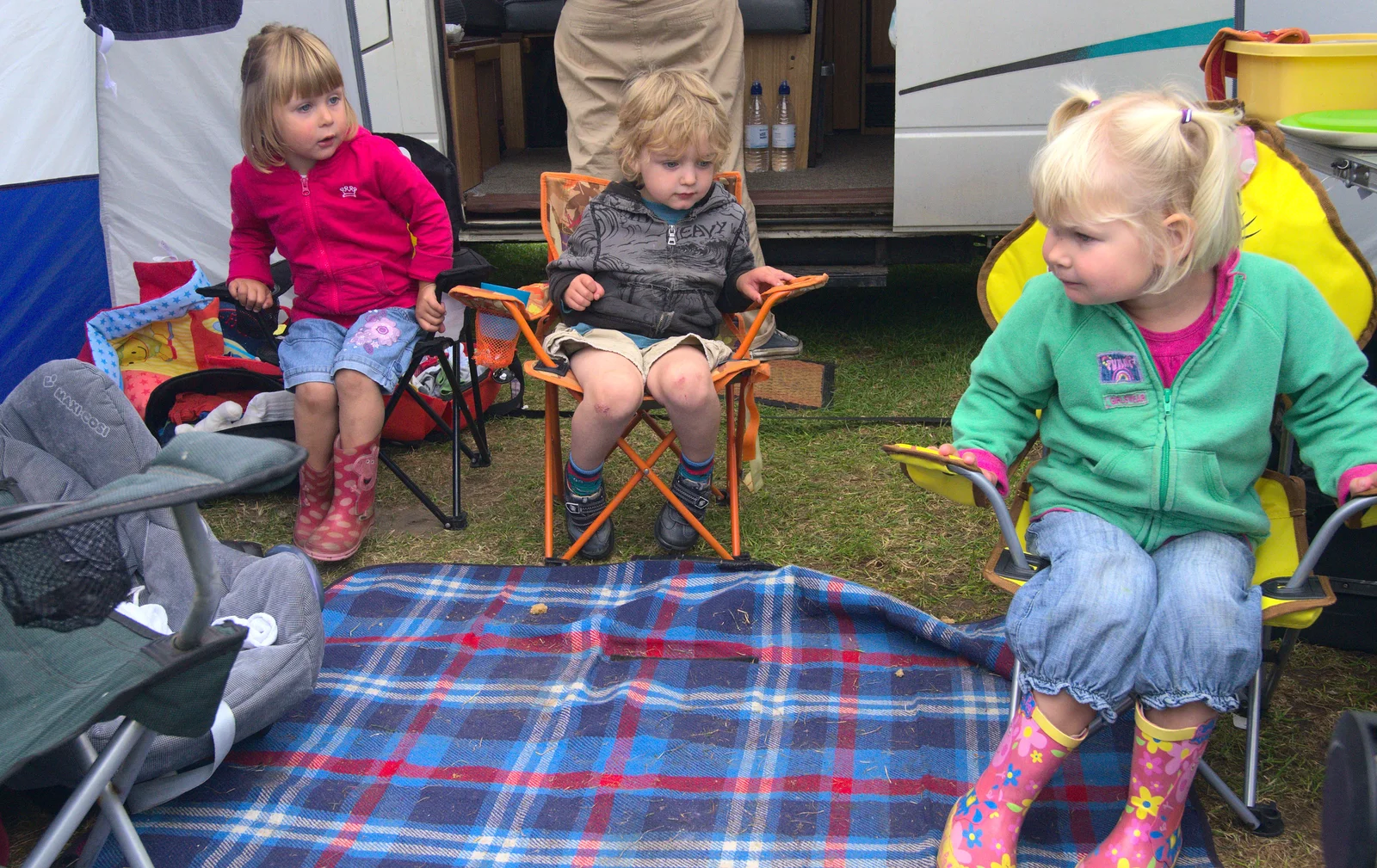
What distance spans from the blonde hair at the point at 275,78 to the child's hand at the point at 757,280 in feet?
3.94

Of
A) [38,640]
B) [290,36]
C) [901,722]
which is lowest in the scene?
[901,722]

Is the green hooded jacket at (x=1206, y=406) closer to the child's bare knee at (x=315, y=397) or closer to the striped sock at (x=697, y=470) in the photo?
the striped sock at (x=697, y=470)

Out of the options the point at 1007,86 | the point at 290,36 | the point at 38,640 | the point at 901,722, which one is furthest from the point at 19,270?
the point at 1007,86

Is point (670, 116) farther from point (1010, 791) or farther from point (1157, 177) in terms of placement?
point (1010, 791)

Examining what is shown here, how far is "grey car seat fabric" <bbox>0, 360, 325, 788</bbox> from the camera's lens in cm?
226

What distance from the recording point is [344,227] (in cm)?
311

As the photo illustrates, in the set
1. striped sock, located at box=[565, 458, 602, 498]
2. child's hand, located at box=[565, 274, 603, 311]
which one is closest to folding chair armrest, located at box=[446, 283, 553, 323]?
child's hand, located at box=[565, 274, 603, 311]

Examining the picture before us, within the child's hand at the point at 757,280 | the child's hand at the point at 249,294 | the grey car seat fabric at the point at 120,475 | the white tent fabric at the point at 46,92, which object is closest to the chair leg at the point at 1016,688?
the child's hand at the point at 757,280

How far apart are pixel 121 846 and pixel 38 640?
40 cm

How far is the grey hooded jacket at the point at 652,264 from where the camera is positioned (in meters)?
2.95

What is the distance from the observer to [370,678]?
96.8 inches

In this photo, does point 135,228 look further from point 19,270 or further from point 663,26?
point 663,26

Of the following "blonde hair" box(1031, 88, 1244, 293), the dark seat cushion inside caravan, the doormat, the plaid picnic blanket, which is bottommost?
the plaid picnic blanket

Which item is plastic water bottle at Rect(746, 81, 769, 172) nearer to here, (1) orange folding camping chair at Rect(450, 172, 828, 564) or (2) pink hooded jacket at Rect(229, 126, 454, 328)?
(1) orange folding camping chair at Rect(450, 172, 828, 564)
